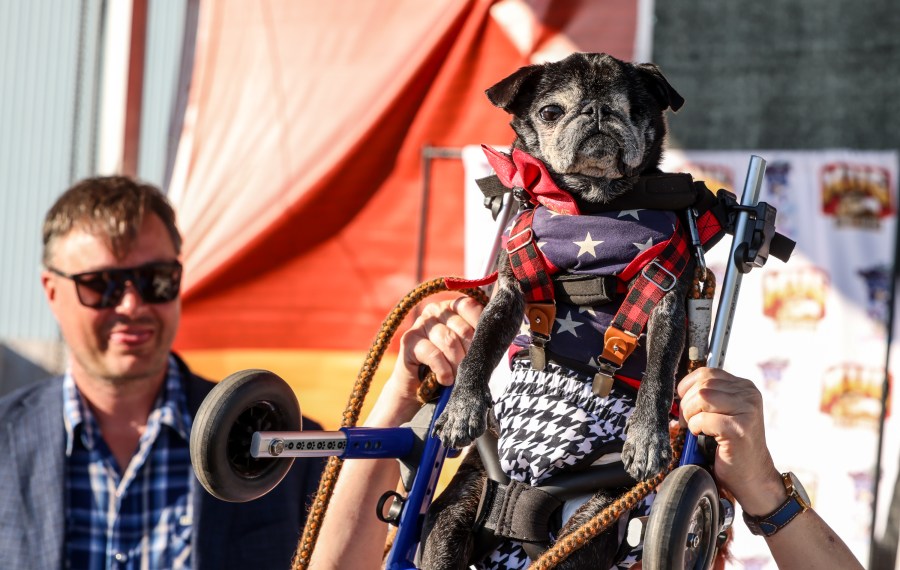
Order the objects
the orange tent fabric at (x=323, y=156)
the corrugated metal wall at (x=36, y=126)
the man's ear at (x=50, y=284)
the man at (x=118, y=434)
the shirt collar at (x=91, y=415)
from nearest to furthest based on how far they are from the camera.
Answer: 1. the man at (x=118, y=434)
2. the shirt collar at (x=91, y=415)
3. the man's ear at (x=50, y=284)
4. the orange tent fabric at (x=323, y=156)
5. the corrugated metal wall at (x=36, y=126)

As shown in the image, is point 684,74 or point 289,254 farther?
point 289,254

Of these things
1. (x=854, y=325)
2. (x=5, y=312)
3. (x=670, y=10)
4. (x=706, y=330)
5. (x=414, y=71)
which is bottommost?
(x=5, y=312)

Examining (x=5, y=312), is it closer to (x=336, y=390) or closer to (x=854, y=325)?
(x=336, y=390)

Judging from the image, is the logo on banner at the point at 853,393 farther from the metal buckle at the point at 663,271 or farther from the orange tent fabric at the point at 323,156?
the metal buckle at the point at 663,271

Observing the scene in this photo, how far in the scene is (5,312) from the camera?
6812 mm

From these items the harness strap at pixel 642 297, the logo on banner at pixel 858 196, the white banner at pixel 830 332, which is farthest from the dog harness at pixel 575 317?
the logo on banner at pixel 858 196

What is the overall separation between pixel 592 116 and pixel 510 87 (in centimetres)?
15

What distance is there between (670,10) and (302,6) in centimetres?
179

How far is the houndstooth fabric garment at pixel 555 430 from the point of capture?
53.5 inches

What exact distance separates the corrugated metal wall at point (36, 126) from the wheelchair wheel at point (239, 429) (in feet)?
16.7

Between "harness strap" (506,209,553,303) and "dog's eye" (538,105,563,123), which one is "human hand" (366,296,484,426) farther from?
"dog's eye" (538,105,563,123)

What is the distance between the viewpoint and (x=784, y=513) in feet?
4.82

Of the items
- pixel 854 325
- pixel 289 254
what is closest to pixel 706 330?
pixel 854 325

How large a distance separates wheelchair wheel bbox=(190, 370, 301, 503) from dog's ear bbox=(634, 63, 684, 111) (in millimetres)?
700
